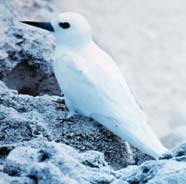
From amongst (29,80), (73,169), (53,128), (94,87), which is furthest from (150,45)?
(73,169)

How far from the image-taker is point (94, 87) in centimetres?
201

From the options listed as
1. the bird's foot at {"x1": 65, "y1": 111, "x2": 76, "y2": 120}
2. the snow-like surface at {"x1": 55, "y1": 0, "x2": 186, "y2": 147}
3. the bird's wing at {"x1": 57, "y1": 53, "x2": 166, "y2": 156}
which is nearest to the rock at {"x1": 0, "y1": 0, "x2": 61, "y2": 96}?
the bird's wing at {"x1": 57, "y1": 53, "x2": 166, "y2": 156}

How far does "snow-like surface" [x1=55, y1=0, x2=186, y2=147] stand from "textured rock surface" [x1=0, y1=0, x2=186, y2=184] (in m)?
1.51

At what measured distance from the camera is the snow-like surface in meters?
4.34

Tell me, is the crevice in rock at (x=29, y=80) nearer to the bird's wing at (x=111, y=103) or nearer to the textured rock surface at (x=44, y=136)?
the textured rock surface at (x=44, y=136)

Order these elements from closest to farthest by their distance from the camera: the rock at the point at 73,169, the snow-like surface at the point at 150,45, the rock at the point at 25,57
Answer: the rock at the point at 73,169 < the rock at the point at 25,57 < the snow-like surface at the point at 150,45

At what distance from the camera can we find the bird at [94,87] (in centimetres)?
192

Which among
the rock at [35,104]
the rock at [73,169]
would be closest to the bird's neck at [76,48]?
the rock at [35,104]

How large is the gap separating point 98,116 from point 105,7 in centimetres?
369

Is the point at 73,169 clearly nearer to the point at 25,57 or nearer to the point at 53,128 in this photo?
the point at 53,128

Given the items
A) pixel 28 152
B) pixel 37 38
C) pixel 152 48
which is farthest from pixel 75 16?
pixel 152 48

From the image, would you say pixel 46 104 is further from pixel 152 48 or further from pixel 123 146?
pixel 152 48

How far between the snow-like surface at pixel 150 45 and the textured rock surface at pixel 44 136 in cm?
151

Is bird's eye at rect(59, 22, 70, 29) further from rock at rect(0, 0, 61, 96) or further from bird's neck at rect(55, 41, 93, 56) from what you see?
rock at rect(0, 0, 61, 96)
